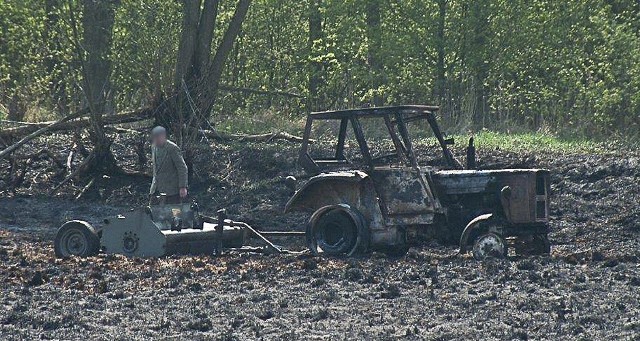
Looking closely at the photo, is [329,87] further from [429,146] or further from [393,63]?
[429,146]

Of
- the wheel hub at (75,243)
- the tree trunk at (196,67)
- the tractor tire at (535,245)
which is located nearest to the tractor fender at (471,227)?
the tractor tire at (535,245)

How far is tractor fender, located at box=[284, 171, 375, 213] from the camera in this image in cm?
1772

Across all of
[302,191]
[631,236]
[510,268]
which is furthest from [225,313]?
[631,236]

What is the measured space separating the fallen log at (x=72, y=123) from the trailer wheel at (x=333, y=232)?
1044cm

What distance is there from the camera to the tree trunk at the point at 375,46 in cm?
3769

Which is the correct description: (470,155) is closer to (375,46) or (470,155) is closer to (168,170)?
(168,170)

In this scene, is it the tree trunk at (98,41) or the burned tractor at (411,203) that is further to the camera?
the tree trunk at (98,41)

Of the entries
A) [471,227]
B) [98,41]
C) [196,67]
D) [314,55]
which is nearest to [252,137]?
[196,67]

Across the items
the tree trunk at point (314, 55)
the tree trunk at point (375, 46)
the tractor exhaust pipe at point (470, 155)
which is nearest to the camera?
the tractor exhaust pipe at point (470, 155)

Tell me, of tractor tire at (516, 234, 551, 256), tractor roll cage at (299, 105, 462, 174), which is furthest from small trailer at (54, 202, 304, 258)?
tractor tire at (516, 234, 551, 256)

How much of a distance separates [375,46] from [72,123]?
12066 millimetres

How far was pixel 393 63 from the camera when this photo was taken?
3738 centimetres

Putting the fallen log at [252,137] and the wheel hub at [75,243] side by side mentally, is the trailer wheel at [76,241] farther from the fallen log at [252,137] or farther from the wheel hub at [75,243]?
the fallen log at [252,137]

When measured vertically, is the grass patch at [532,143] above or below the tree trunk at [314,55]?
below
